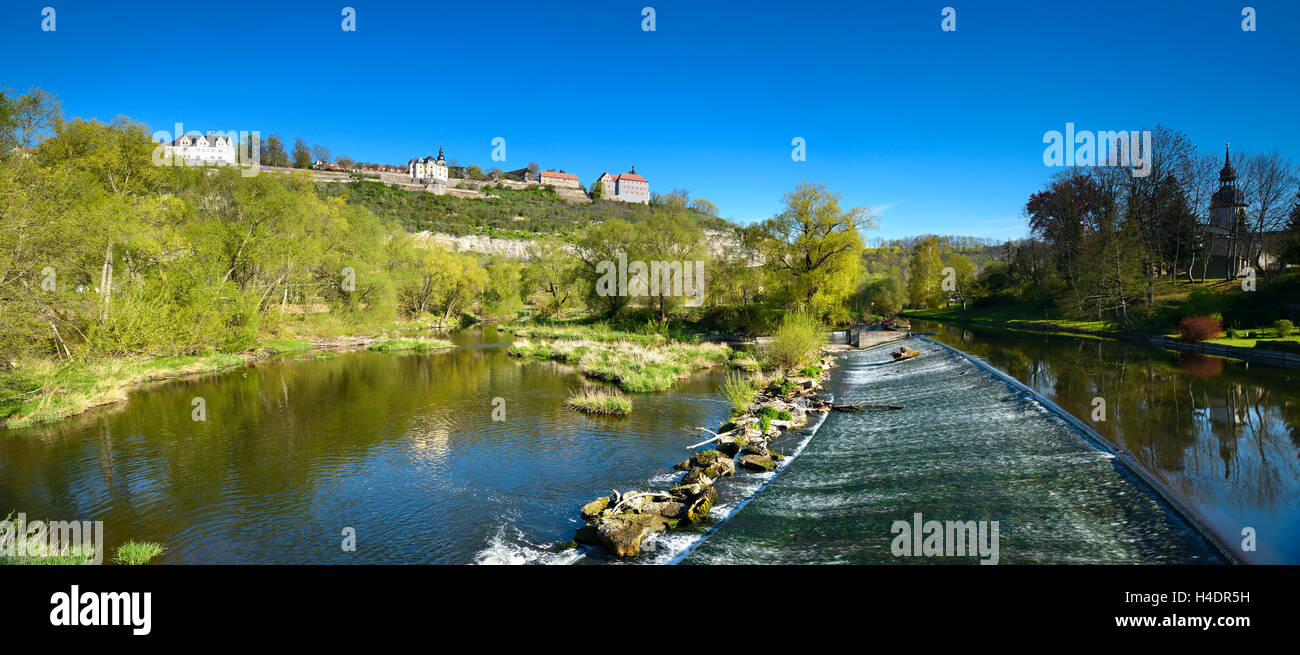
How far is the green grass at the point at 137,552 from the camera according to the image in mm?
8109

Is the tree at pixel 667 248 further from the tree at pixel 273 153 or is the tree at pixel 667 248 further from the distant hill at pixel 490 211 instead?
the tree at pixel 273 153

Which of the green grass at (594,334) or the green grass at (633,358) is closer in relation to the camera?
the green grass at (633,358)

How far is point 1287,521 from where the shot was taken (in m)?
7.64

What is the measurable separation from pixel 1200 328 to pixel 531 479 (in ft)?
112

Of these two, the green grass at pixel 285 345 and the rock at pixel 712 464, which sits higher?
the green grass at pixel 285 345

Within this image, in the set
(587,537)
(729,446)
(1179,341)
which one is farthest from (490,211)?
(587,537)

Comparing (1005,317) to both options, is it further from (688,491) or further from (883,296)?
(688,491)

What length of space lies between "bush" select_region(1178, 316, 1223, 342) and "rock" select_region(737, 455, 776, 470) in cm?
2866

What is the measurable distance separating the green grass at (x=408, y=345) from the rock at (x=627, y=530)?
1247 inches

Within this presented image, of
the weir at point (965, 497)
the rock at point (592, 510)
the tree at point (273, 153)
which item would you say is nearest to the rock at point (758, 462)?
the weir at point (965, 497)

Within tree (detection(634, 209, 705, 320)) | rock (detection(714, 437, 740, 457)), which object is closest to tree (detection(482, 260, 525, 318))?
tree (detection(634, 209, 705, 320))

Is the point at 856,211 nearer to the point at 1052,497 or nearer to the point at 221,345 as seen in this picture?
the point at 1052,497

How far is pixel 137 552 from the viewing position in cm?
827
